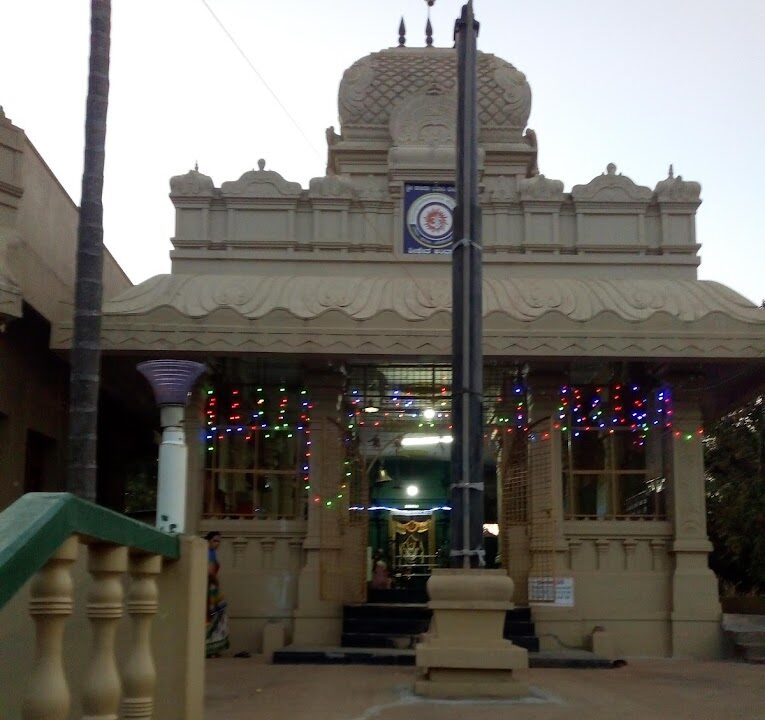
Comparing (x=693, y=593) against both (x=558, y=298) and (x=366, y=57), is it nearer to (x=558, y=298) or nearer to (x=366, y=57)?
(x=558, y=298)

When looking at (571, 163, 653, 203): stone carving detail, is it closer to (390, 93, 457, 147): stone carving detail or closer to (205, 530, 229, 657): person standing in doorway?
(390, 93, 457, 147): stone carving detail

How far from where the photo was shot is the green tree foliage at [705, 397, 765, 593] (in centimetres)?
2577

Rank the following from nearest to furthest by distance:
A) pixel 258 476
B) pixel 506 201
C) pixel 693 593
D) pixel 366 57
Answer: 1. pixel 693 593
2. pixel 258 476
3. pixel 506 201
4. pixel 366 57

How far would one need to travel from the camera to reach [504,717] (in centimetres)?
845

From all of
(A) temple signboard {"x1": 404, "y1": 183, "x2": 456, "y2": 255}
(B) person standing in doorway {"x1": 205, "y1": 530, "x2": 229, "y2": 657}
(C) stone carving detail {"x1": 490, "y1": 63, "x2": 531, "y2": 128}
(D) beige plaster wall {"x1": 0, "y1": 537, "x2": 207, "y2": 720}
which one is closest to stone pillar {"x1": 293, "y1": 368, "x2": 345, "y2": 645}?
(B) person standing in doorway {"x1": 205, "y1": 530, "x2": 229, "y2": 657}

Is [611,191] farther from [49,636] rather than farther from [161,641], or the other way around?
[49,636]

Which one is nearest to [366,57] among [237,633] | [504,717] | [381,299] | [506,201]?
[506,201]

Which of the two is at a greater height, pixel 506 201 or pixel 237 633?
pixel 506 201

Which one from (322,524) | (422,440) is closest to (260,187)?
(322,524)

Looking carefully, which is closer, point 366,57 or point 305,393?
point 305,393

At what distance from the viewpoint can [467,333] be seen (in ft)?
32.7

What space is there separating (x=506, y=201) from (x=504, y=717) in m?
8.94

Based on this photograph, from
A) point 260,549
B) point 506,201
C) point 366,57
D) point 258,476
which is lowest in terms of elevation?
point 260,549

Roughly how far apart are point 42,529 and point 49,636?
40 cm
